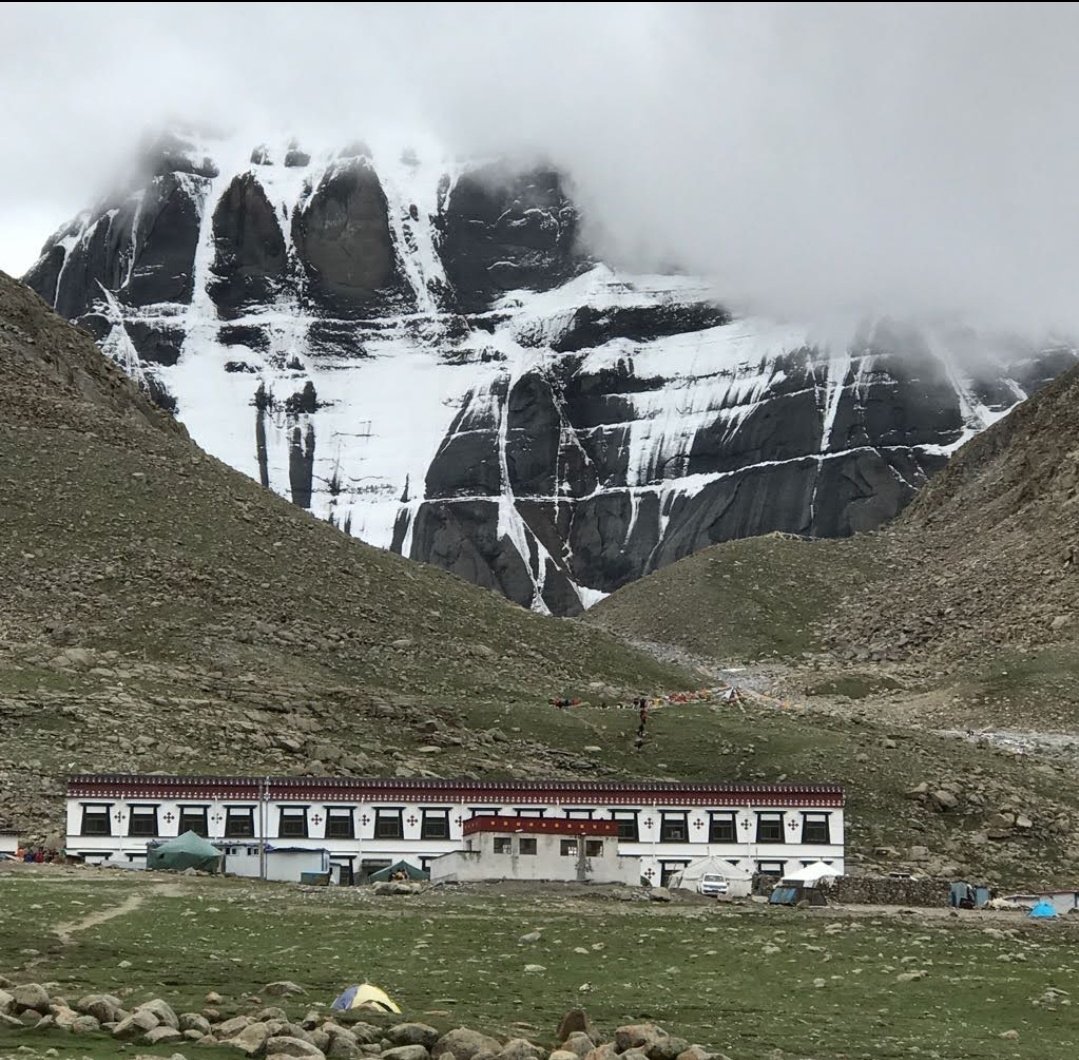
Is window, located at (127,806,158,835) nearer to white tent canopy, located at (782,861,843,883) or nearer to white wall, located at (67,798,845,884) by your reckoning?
white wall, located at (67,798,845,884)

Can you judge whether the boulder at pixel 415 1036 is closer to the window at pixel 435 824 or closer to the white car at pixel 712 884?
the white car at pixel 712 884

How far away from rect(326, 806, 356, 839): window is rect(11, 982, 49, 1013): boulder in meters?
51.4

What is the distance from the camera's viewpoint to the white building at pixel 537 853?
251 feet

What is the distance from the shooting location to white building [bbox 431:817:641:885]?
7650 cm

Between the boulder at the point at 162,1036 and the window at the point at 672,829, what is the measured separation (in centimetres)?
5780

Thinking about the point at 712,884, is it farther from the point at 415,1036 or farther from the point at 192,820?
the point at 415,1036

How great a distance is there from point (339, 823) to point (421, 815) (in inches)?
137

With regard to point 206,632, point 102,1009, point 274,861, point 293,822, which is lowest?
point 274,861

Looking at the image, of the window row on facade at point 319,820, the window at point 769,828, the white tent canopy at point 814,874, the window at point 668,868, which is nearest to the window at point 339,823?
the window row on facade at point 319,820

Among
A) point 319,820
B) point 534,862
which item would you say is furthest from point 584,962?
point 319,820

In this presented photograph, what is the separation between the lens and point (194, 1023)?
116 feet

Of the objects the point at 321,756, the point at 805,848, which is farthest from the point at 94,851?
the point at 805,848

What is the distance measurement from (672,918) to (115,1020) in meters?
28.0

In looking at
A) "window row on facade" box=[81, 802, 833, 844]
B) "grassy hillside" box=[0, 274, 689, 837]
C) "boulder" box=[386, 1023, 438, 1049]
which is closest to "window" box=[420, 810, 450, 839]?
"window row on facade" box=[81, 802, 833, 844]
